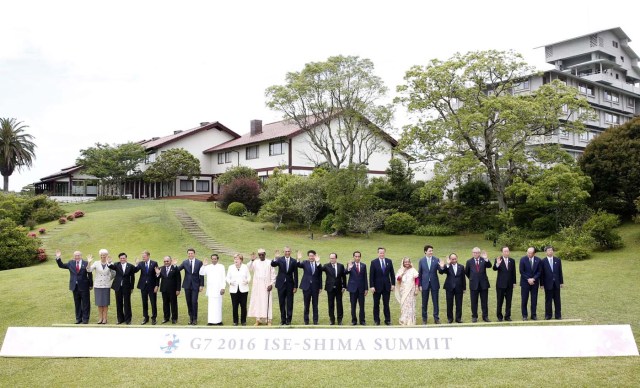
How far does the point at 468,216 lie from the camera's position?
31594 millimetres

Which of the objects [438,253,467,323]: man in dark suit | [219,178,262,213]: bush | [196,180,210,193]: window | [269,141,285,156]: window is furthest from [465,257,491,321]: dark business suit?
[196,180,210,193]: window

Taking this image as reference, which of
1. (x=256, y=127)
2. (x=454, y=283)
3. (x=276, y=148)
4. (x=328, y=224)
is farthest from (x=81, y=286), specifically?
(x=256, y=127)

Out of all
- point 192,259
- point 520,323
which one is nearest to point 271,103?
point 192,259

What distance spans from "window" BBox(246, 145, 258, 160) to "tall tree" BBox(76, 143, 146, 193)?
1004 cm

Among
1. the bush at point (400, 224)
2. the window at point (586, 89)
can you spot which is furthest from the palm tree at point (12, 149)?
the window at point (586, 89)

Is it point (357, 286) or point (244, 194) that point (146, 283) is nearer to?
point (357, 286)

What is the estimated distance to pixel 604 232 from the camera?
22312mm

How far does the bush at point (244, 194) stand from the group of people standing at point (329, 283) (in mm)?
23999

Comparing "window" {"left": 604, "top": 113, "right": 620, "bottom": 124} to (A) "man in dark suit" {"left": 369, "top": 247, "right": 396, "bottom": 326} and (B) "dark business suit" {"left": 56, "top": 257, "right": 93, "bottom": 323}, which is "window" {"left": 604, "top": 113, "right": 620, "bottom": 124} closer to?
(A) "man in dark suit" {"left": 369, "top": 247, "right": 396, "bottom": 326}

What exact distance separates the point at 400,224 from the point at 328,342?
21601 mm

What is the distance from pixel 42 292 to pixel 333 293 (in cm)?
1010

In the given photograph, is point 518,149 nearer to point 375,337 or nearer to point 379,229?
point 379,229

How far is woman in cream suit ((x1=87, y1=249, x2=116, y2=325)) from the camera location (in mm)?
12945

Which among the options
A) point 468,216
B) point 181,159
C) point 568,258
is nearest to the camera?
point 568,258
